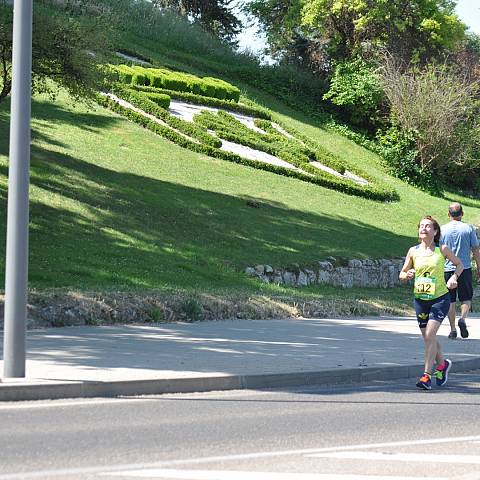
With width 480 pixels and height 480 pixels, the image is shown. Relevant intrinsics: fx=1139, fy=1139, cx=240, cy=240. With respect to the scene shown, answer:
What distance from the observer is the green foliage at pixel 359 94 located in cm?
5769

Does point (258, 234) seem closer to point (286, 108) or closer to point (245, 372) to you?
point (245, 372)

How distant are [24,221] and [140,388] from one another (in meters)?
2.09

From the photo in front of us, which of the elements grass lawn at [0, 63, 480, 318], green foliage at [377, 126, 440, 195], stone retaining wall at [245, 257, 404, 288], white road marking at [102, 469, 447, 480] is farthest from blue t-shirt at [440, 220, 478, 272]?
green foliage at [377, 126, 440, 195]

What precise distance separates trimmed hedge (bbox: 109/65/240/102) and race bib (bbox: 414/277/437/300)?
34.3m

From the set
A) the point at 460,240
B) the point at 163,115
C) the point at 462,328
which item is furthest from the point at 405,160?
the point at 460,240

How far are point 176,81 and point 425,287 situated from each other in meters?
37.2

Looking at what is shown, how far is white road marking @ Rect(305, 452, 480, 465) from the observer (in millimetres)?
8531

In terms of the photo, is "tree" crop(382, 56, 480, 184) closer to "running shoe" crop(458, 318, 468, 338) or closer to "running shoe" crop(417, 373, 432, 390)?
"running shoe" crop(458, 318, 468, 338)

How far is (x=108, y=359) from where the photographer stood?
13.4 metres

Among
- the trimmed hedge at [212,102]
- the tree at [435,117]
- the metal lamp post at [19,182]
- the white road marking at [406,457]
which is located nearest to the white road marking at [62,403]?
the metal lamp post at [19,182]

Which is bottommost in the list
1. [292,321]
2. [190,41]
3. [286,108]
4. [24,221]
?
[292,321]

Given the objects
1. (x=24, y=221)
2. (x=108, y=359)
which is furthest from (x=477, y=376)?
(x=24, y=221)

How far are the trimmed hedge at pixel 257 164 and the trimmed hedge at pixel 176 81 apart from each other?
350 cm

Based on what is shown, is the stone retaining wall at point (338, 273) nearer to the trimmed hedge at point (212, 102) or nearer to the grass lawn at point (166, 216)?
the grass lawn at point (166, 216)
